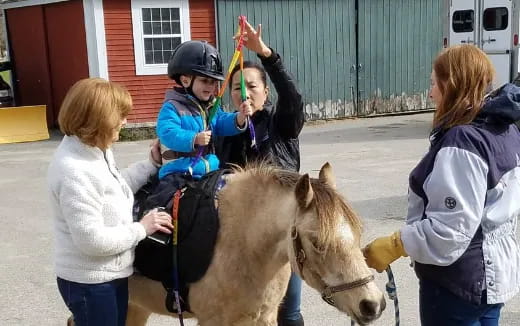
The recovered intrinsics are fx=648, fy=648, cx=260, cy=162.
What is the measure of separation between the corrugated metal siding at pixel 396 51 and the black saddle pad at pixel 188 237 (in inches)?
561

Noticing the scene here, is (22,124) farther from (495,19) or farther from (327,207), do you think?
(327,207)

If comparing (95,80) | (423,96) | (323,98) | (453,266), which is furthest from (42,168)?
(423,96)

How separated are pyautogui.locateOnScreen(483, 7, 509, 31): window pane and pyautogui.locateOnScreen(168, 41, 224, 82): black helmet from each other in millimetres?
12060

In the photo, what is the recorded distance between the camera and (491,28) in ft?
46.6

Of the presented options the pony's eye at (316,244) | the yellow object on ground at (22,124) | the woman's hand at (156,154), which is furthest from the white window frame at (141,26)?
the pony's eye at (316,244)

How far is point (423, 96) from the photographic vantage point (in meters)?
17.8

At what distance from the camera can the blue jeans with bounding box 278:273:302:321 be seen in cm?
356

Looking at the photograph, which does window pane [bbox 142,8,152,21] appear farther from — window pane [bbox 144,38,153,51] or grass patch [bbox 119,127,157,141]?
grass patch [bbox 119,127,157,141]

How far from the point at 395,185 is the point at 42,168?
605cm

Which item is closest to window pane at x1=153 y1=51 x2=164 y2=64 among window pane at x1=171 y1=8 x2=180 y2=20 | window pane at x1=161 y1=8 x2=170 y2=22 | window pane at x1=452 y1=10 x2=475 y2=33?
window pane at x1=161 y1=8 x2=170 y2=22

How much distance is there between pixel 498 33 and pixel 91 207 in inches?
516

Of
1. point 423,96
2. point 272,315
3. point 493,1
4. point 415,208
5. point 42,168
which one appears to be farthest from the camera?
point 423,96

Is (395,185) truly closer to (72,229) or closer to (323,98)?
(72,229)

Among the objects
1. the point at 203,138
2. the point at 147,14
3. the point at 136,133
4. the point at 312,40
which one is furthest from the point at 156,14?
the point at 203,138
